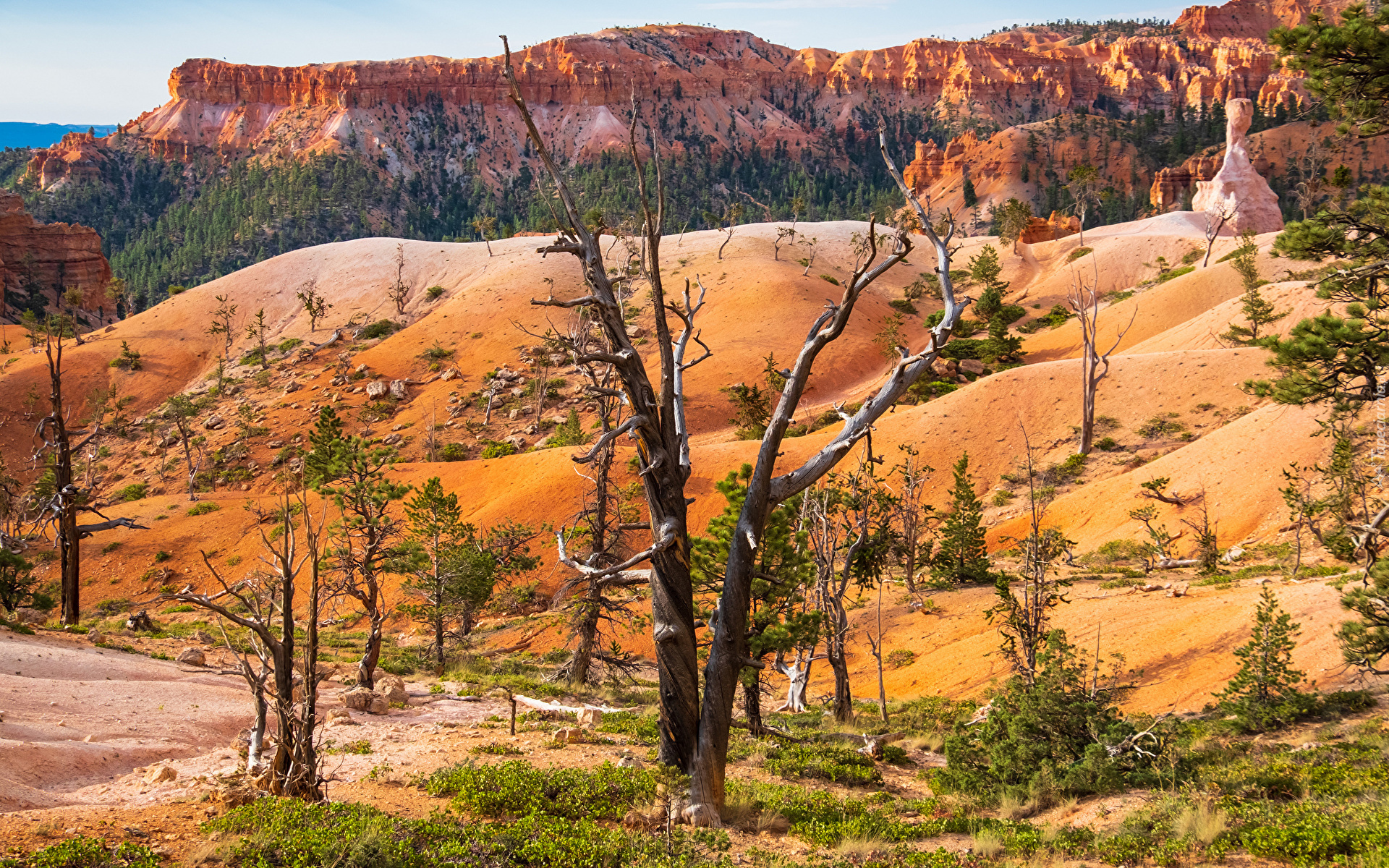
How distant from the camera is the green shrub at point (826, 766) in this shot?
38.0 feet

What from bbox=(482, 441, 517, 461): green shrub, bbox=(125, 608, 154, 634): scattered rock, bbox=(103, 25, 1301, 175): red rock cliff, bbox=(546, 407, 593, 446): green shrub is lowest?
bbox=(125, 608, 154, 634): scattered rock

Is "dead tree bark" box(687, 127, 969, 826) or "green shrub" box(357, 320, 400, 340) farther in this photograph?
"green shrub" box(357, 320, 400, 340)

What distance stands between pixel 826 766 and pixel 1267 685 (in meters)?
7.20

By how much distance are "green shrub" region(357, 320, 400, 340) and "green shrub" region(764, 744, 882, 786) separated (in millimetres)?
63075

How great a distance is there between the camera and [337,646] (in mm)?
24812

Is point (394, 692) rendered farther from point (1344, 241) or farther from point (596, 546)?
point (1344, 241)

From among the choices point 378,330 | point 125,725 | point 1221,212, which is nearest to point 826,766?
point 125,725

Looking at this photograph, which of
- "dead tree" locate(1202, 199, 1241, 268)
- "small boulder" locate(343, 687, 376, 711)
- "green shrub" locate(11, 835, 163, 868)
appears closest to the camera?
"green shrub" locate(11, 835, 163, 868)

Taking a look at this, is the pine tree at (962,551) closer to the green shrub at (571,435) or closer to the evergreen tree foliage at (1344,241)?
the evergreen tree foliage at (1344,241)

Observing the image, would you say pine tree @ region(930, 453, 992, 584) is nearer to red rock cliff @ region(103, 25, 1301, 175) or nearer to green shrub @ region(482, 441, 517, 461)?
green shrub @ region(482, 441, 517, 461)

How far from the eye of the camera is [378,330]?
68.6 m

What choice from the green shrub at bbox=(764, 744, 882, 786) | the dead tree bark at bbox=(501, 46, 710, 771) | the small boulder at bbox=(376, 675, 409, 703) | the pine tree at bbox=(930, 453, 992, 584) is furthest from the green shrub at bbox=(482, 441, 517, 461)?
the dead tree bark at bbox=(501, 46, 710, 771)

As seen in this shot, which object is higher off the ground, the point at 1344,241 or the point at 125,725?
the point at 1344,241

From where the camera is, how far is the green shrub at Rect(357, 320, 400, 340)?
68188 millimetres
